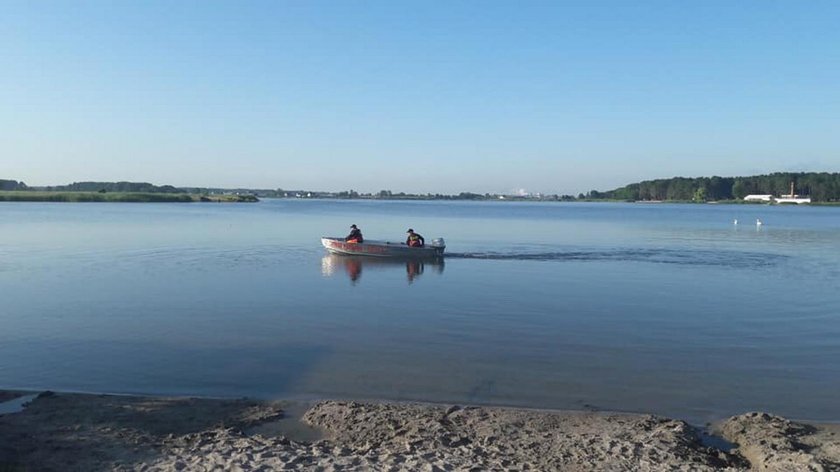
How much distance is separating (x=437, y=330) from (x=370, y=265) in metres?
16.0

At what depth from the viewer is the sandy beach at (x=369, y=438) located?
7.77 meters

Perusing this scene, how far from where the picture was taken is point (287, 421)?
9.56 metres

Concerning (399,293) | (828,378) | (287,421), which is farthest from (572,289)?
(287,421)

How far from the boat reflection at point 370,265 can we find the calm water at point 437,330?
Result: 0.19m

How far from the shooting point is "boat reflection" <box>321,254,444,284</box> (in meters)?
28.5

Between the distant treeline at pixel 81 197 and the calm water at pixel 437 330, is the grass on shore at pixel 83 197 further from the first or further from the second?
the calm water at pixel 437 330

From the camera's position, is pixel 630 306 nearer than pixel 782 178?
Yes

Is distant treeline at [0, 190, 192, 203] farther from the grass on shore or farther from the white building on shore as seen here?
the white building on shore

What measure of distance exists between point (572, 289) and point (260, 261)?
49.3ft

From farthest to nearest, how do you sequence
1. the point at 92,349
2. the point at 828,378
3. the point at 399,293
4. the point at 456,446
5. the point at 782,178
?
the point at 782,178, the point at 399,293, the point at 92,349, the point at 828,378, the point at 456,446

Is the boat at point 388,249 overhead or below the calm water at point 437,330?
overhead

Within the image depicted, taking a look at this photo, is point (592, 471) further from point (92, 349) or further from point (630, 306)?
point (630, 306)

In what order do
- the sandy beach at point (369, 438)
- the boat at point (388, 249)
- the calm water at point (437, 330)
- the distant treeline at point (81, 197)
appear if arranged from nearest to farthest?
the sandy beach at point (369, 438) → the calm water at point (437, 330) → the boat at point (388, 249) → the distant treeline at point (81, 197)

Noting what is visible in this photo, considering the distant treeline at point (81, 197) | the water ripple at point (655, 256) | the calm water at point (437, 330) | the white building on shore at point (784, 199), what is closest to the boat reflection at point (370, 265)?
the calm water at point (437, 330)
